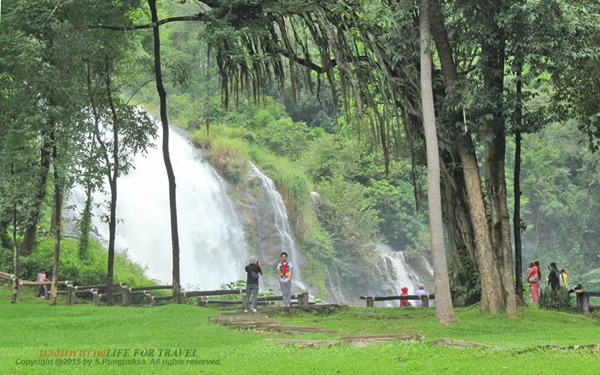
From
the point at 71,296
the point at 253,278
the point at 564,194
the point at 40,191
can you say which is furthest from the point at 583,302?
the point at 564,194

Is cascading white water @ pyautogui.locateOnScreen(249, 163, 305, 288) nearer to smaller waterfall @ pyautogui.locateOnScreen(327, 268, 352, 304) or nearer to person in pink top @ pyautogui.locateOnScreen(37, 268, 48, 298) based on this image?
smaller waterfall @ pyautogui.locateOnScreen(327, 268, 352, 304)

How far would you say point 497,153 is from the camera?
17109 millimetres

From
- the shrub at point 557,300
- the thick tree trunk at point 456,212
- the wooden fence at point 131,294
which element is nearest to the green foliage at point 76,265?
the wooden fence at point 131,294

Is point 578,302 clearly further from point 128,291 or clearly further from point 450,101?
point 128,291

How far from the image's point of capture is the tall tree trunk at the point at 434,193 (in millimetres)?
14750

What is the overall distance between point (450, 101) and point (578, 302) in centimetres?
756

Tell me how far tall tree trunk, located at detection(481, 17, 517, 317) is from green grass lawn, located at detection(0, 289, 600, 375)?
0.94 meters

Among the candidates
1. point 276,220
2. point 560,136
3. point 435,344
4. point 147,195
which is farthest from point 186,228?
point 560,136

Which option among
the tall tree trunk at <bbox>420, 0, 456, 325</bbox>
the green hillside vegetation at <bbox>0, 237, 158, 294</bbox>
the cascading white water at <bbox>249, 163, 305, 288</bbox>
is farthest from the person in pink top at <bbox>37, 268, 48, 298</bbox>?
the cascading white water at <bbox>249, 163, 305, 288</bbox>

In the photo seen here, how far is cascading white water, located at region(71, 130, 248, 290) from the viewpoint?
33156 mm

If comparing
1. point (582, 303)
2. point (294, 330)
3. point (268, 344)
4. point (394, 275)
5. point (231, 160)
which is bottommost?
point (268, 344)

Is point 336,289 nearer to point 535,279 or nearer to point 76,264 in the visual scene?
point 76,264

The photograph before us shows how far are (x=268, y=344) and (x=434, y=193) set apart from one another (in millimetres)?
5405

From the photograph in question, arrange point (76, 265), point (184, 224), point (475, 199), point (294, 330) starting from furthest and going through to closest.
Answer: point (184, 224) → point (76, 265) → point (475, 199) → point (294, 330)
